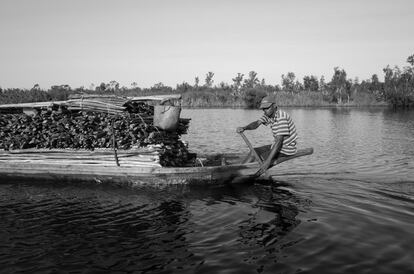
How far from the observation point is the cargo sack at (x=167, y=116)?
10133mm

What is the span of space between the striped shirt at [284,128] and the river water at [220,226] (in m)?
1.09

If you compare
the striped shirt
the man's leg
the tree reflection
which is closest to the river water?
the tree reflection

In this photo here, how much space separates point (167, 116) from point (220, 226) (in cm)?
381

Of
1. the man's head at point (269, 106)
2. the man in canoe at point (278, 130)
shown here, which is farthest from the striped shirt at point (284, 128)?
the man's head at point (269, 106)

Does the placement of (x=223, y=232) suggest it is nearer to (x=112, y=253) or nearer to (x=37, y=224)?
(x=112, y=253)

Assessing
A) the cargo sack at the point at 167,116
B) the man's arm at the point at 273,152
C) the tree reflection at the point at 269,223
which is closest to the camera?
the tree reflection at the point at 269,223

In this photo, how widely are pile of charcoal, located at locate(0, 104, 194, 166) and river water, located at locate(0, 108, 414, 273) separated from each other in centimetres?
113

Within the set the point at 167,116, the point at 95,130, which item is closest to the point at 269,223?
the point at 167,116

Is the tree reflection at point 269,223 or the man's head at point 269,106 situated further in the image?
the man's head at point 269,106

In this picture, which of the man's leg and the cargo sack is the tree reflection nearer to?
the man's leg

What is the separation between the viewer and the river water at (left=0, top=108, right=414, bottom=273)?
570 cm

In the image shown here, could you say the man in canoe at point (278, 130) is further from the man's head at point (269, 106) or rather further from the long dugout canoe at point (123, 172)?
the long dugout canoe at point (123, 172)

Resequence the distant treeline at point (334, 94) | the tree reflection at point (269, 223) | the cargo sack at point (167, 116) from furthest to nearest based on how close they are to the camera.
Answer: the distant treeline at point (334, 94) → the cargo sack at point (167, 116) → the tree reflection at point (269, 223)

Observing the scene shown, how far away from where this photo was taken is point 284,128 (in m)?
9.04
